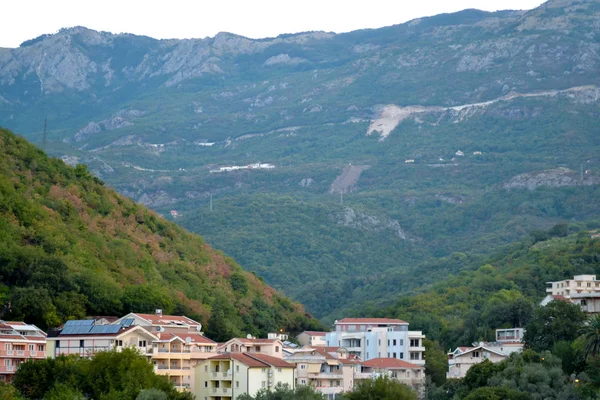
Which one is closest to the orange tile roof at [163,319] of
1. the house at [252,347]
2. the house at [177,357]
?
the house at [177,357]

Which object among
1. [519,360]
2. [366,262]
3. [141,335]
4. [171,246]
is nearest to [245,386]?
[141,335]

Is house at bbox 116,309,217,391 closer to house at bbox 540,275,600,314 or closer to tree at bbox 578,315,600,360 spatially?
tree at bbox 578,315,600,360

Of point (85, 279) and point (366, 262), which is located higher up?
point (366, 262)

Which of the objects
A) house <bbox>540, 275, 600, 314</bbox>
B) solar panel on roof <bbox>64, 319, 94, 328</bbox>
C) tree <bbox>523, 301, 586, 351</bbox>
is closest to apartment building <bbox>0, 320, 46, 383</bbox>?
solar panel on roof <bbox>64, 319, 94, 328</bbox>

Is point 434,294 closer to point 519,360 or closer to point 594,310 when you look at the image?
point 594,310

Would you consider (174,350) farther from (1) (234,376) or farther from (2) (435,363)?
(2) (435,363)

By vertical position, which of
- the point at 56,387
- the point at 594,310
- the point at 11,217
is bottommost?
the point at 56,387
